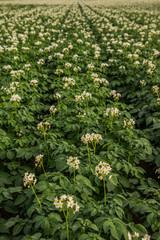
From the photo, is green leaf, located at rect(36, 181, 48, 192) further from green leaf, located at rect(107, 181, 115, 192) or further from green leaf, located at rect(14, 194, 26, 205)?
green leaf, located at rect(107, 181, 115, 192)

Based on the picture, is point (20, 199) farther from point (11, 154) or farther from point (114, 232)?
point (114, 232)

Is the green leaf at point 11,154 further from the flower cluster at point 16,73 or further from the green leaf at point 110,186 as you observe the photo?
the flower cluster at point 16,73

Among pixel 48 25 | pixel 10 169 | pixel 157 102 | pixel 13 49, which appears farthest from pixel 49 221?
pixel 48 25

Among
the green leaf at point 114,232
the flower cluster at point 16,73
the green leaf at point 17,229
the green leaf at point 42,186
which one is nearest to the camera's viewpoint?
the green leaf at point 114,232

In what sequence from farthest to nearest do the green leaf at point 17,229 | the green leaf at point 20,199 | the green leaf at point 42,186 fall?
the green leaf at point 20,199
the green leaf at point 42,186
the green leaf at point 17,229

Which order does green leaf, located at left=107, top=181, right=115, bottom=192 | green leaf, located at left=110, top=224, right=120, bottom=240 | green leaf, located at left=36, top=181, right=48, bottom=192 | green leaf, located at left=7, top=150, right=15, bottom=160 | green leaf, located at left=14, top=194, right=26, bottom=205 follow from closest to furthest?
green leaf, located at left=110, top=224, right=120, bottom=240, green leaf, located at left=36, top=181, right=48, bottom=192, green leaf, located at left=14, top=194, right=26, bottom=205, green leaf, located at left=107, top=181, right=115, bottom=192, green leaf, located at left=7, top=150, right=15, bottom=160

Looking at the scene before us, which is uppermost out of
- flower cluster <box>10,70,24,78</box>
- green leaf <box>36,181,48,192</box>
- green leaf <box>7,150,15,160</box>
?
flower cluster <box>10,70,24,78</box>

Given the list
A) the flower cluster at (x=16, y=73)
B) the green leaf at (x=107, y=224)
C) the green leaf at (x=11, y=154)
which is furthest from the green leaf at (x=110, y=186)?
the flower cluster at (x=16, y=73)

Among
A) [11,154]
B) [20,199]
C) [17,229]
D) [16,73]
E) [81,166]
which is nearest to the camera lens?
[17,229]

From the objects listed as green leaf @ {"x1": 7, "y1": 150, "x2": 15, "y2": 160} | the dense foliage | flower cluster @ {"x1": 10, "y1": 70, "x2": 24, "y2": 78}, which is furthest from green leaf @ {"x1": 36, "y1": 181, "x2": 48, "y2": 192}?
flower cluster @ {"x1": 10, "y1": 70, "x2": 24, "y2": 78}

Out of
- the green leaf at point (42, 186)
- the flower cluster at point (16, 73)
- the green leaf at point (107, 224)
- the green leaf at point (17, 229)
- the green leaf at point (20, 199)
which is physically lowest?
the green leaf at point (20, 199)

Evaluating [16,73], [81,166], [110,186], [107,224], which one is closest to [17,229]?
[107,224]

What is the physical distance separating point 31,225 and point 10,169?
1.19m

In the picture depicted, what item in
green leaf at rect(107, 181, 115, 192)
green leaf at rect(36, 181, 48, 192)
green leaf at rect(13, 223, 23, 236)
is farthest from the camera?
green leaf at rect(107, 181, 115, 192)
